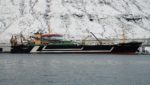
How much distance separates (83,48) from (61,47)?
7.08 metres

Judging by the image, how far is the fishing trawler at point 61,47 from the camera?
16488 cm

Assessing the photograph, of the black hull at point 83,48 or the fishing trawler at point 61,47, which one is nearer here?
the black hull at point 83,48

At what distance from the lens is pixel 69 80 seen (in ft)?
225

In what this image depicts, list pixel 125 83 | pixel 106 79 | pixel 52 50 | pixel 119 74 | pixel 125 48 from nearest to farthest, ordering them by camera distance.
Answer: pixel 125 83 → pixel 106 79 → pixel 119 74 → pixel 125 48 → pixel 52 50

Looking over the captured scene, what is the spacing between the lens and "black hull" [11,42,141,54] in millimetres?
164125

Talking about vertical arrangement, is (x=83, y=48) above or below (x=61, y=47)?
below

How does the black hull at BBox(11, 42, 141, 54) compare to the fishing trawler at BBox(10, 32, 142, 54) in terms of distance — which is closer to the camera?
the black hull at BBox(11, 42, 141, 54)

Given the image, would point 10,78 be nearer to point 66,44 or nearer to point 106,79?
point 106,79

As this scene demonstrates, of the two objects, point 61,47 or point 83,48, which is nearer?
point 83,48

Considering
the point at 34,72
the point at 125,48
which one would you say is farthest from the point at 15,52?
the point at 34,72

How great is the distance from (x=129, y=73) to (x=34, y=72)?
13.6 meters

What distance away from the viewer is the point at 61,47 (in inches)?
6786

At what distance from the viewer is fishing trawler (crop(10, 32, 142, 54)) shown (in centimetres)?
16488

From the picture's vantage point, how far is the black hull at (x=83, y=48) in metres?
164
